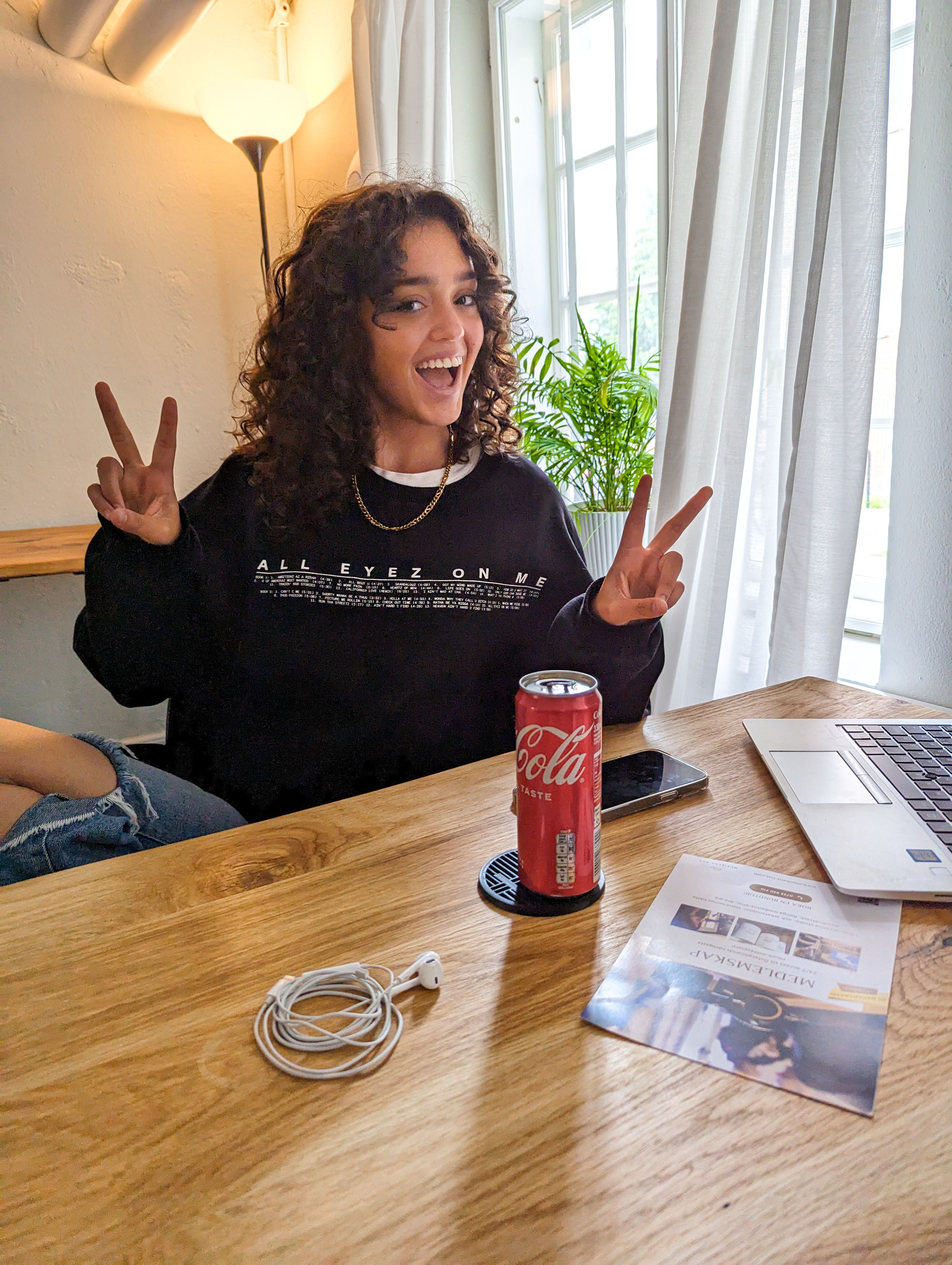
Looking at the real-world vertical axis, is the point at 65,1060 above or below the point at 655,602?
below

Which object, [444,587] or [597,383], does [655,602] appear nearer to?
[444,587]

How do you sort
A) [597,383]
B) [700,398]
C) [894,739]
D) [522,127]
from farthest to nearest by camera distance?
[522,127], [597,383], [700,398], [894,739]

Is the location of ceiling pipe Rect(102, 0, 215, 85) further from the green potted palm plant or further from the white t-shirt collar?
the white t-shirt collar

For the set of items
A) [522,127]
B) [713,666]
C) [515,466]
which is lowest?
[713,666]

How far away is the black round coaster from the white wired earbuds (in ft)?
0.30

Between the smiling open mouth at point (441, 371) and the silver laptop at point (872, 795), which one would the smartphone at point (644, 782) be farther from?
the smiling open mouth at point (441, 371)

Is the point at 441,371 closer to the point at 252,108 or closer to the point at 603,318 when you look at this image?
the point at 603,318

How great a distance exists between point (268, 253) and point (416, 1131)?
295 cm

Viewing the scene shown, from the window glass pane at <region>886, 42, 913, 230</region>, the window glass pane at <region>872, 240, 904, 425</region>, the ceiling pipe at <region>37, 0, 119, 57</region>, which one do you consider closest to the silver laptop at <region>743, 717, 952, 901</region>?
the window glass pane at <region>872, 240, 904, 425</region>

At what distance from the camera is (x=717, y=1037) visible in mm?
527

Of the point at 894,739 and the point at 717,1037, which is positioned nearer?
the point at 717,1037

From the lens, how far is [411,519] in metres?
1.39

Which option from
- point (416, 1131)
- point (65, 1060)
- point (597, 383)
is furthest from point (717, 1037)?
point (597, 383)

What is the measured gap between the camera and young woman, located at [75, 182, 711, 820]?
4.32ft
